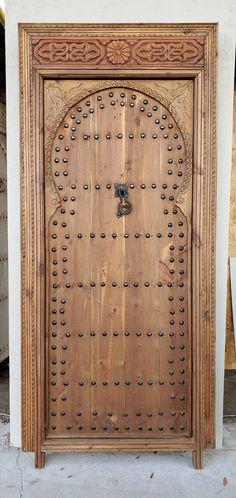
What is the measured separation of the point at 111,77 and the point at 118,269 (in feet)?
3.44

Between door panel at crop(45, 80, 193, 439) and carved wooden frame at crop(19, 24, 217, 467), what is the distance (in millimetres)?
73

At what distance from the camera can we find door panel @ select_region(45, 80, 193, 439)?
2.97 metres

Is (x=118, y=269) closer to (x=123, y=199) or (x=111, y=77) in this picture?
(x=123, y=199)

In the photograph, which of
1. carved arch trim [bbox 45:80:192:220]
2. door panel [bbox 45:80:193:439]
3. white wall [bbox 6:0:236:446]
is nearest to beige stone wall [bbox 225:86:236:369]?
white wall [bbox 6:0:236:446]

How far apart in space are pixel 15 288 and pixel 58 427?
827mm

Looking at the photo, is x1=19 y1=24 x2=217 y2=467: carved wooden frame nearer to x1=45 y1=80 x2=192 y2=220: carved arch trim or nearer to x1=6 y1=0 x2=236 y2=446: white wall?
x1=45 y1=80 x2=192 y2=220: carved arch trim

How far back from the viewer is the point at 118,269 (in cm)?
301

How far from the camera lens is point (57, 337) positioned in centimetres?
302

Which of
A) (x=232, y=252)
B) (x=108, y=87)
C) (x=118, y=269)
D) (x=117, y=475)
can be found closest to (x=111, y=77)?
(x=108, y=87)

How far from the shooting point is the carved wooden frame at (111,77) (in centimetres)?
287
